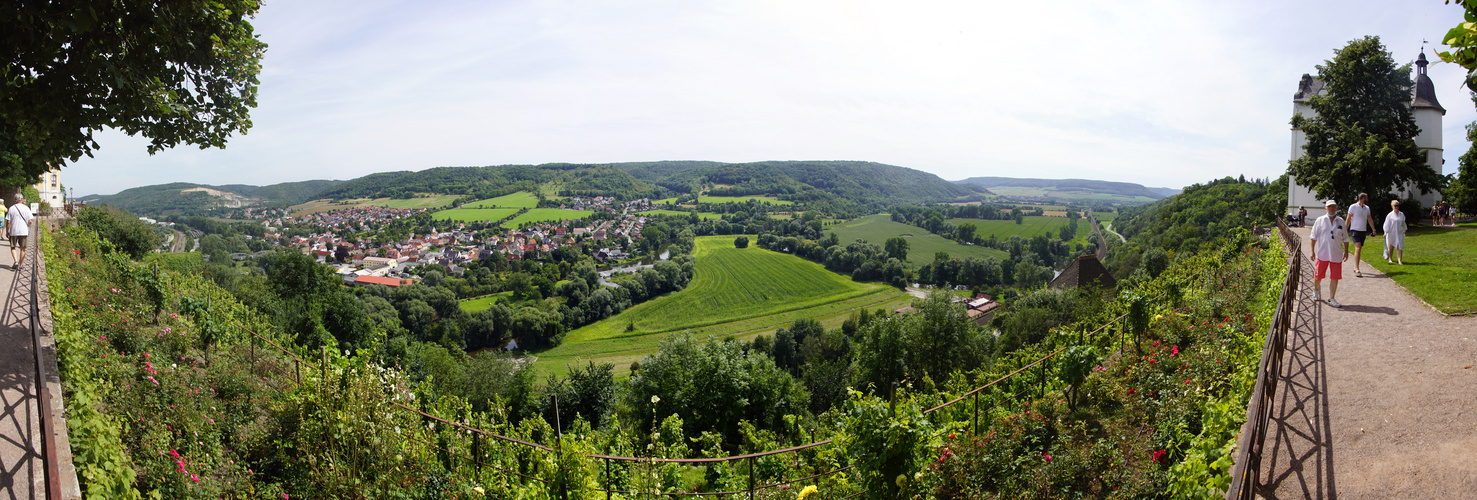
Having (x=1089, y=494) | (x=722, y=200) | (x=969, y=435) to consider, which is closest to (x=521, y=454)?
(x=969, y=435)

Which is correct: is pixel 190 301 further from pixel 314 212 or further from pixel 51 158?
pixel 314 212

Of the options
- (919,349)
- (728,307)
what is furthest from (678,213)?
(919,349)

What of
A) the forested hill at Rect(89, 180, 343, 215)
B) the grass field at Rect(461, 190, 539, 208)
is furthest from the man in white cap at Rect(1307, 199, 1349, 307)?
the grass field at Rect(461, 190, 539, 208)

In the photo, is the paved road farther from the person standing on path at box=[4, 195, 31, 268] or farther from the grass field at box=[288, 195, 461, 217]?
the grass field at box=[288, 195, 461, 217]

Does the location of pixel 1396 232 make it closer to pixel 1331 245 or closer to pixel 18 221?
pixel 1331 245

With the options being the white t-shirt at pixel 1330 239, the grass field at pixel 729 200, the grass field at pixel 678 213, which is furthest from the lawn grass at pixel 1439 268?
the grass field at pixel 729 200

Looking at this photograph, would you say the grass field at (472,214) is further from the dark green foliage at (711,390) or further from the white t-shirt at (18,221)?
the white t-shirt at (18,221)
